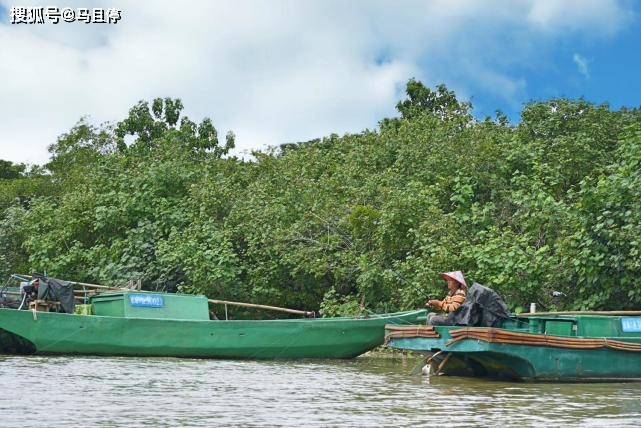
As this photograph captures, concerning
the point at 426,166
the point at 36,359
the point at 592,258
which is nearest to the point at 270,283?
the point at 426,166

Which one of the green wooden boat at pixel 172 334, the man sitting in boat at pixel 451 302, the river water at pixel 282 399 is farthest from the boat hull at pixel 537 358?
the green wooden boat at pixel 172 334

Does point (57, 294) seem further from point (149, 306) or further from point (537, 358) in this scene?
point (537, 358)

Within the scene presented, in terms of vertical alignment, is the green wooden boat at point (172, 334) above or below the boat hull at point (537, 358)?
above

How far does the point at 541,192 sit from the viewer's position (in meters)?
17.6

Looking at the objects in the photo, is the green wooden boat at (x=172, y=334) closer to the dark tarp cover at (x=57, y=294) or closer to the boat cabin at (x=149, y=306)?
the boat cabin at (x=149, y=306)

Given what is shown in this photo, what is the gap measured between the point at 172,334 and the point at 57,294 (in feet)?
7.61

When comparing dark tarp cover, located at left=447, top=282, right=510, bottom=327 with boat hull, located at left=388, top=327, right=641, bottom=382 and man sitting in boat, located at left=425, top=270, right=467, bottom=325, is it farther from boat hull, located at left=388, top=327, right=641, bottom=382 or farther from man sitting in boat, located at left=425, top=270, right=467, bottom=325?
boat hull, located at left=388, top=327, right=641, bottom=382

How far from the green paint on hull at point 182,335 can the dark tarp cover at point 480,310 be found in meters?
3.72

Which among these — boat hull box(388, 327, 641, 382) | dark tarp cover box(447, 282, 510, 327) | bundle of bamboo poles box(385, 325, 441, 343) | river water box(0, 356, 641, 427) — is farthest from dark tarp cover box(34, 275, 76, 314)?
dark tarp cover box(447, 282, 510, 327)

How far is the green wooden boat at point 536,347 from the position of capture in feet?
40.3

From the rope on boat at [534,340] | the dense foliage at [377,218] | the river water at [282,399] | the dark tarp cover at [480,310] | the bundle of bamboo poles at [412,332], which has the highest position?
the dense foliage at [377,218]

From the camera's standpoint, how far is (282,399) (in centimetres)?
1044

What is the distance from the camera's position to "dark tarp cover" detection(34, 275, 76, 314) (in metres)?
17.5

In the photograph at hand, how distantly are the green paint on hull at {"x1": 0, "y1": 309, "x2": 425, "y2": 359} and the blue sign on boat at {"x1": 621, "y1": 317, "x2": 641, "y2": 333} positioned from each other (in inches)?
174
